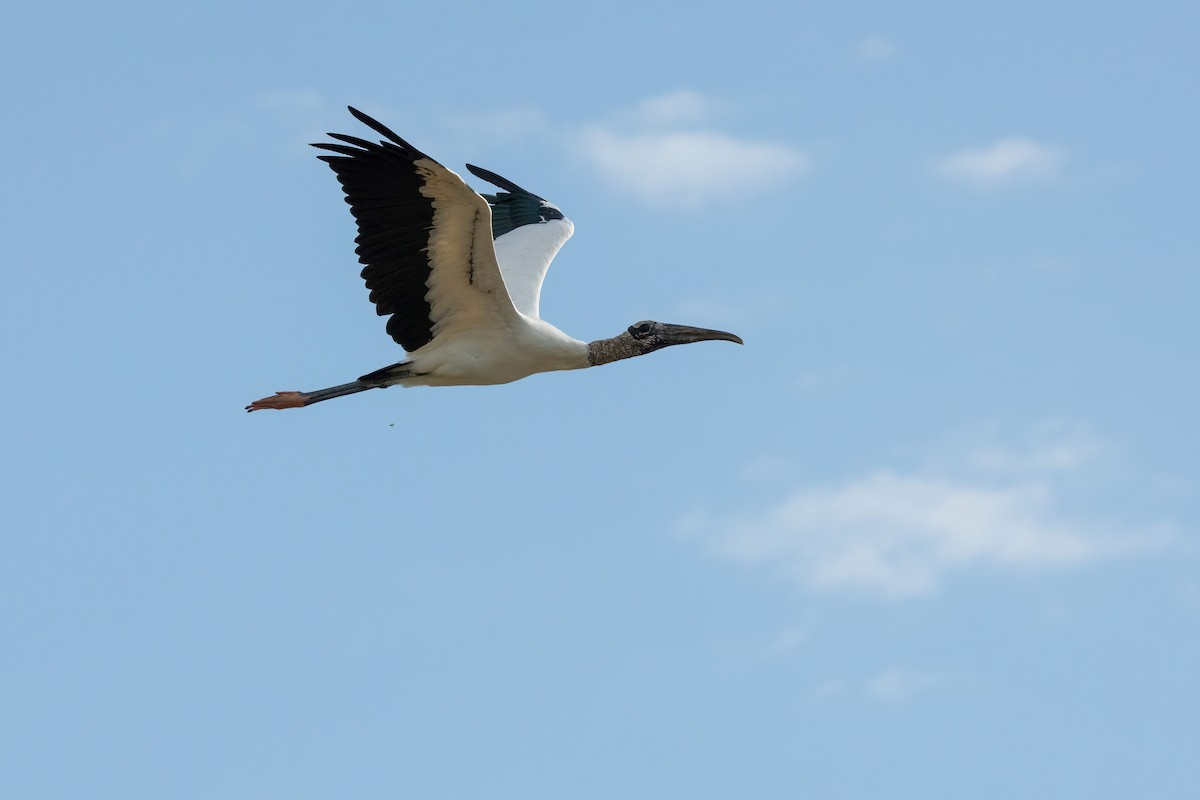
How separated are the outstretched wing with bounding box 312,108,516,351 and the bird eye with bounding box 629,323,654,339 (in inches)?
63.1

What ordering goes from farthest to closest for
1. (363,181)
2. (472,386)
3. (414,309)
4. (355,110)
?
(472,386) < (414,309) < (363,181) < (355,110)

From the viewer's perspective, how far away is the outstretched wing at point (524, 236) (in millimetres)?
15211

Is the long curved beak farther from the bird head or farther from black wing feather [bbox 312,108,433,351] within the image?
black wing feather [bbox 312,108,433,351]

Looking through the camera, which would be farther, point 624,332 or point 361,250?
point 624,332

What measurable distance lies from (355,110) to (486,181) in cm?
587

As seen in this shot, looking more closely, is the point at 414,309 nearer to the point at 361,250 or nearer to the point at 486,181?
the point at 361,250

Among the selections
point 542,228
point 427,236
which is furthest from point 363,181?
point 542,228

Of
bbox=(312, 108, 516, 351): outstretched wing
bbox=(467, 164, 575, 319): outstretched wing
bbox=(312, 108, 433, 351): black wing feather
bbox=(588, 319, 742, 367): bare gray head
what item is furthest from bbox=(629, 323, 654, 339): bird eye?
bbox=(312, 108, 433, 351): black wing feather

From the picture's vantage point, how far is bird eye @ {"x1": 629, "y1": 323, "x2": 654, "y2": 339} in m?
14.6

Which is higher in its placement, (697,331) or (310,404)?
(697,331)

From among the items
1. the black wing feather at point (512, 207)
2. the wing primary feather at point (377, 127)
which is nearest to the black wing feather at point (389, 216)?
the wing primary feather at point (377, 127)

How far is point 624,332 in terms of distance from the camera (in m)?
14.6

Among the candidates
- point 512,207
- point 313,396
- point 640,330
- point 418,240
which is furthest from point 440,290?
point 512,207

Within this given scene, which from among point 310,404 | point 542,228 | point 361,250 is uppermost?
point 542,228
